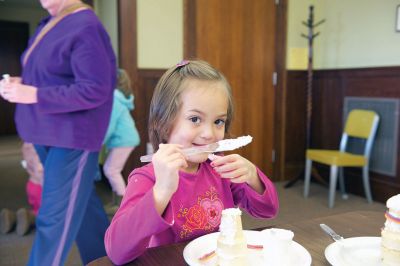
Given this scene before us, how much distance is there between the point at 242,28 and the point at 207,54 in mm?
466

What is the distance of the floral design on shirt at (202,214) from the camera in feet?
3.33

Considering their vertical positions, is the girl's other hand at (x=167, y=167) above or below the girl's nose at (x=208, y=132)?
below

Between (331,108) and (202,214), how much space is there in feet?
11.1

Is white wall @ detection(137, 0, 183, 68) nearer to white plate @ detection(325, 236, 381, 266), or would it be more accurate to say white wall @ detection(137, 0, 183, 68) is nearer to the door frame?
the door frame

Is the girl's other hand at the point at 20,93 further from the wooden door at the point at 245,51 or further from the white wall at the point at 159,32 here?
the wooden door at the point at 245,51

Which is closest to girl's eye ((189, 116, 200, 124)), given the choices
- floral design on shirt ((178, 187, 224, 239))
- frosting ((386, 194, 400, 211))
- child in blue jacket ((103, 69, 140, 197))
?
floral design on shirt ((178, 187, 224, 239))

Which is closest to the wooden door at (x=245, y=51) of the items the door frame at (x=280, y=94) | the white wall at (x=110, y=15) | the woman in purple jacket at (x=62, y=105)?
the door frame at (x=280, y=94)

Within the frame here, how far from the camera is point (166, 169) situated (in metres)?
0.76

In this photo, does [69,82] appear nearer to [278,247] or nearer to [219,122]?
[219,122]

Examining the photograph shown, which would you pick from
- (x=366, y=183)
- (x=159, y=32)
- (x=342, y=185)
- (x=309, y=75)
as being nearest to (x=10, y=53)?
(x=159, y=32)

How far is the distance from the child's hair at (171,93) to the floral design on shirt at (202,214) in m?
0.19

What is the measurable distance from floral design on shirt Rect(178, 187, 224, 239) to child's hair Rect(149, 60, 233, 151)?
0.19m

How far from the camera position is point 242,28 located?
13.0 ft

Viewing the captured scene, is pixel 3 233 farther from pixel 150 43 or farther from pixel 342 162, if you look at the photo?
pixel 342 162
